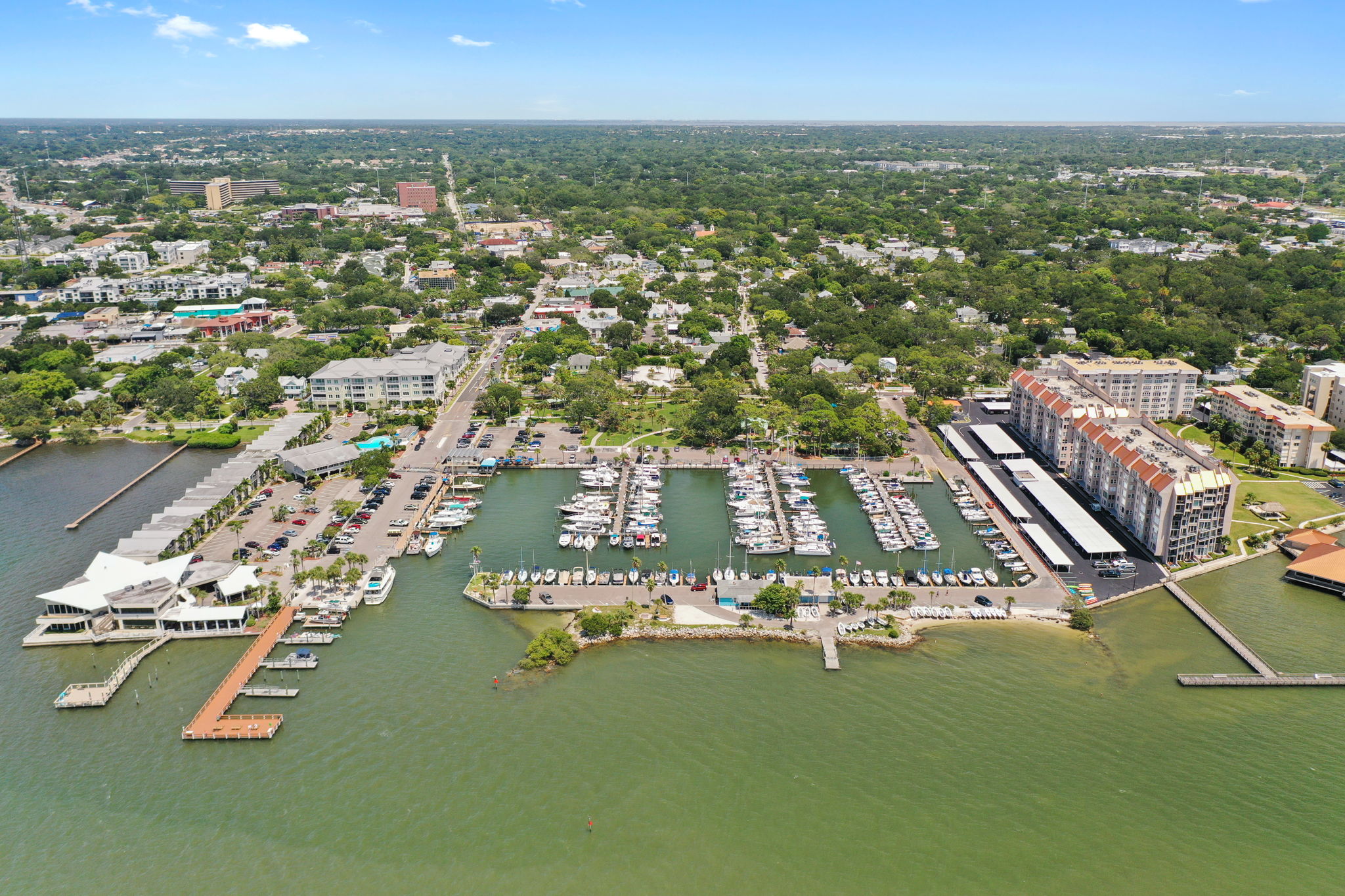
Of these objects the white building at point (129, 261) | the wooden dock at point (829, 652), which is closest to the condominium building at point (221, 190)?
the white building at point (129, 261)

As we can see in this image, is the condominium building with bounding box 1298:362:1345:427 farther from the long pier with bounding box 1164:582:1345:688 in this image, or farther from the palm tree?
the palm tree

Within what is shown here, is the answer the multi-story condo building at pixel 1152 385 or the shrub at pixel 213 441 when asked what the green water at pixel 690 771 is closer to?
the shrub at pixel 213 441

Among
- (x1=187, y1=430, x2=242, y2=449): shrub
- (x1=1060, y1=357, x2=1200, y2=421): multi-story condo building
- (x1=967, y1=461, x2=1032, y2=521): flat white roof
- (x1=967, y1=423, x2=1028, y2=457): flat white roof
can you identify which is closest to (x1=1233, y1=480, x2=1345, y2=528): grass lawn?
(x1=967, y1=461, x2=1032, y2=521): flat white roof

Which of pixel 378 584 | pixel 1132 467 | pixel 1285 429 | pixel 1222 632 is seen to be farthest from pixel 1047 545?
pixel 378 584

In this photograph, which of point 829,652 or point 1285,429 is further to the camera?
point 1285,429

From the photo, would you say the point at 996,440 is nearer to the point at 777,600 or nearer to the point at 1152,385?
the point at 1152,385
